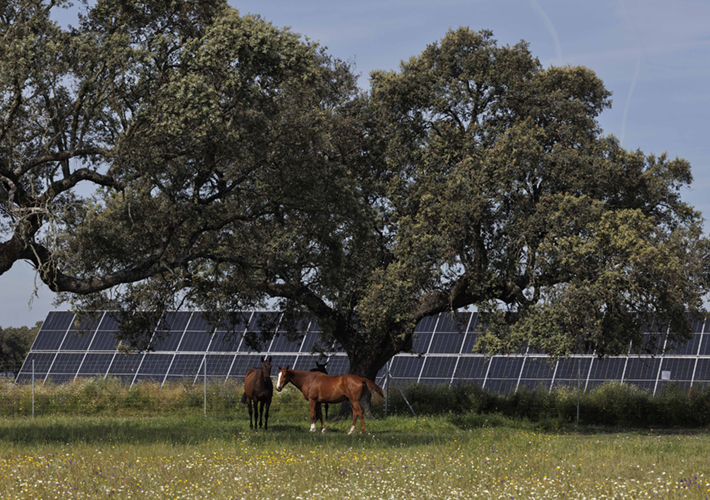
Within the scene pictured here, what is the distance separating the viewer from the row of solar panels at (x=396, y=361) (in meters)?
31.2

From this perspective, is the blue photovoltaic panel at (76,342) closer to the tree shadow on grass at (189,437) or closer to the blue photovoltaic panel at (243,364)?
the blue photovoltaic panel at (243,364)

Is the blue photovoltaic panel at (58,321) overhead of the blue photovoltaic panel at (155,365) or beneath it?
overhead

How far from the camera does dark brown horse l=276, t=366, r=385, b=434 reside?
64.1ft

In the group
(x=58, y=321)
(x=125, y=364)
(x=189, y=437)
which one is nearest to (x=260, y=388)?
(x=189, y=437)

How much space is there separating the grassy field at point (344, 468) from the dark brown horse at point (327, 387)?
2.67 metres

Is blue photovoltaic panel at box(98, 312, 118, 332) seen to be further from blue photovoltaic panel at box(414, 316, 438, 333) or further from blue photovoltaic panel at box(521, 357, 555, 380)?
blue photovoltaic panel at box(521, 357, 555, 380)

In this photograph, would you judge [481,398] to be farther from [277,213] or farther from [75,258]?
[75,258]

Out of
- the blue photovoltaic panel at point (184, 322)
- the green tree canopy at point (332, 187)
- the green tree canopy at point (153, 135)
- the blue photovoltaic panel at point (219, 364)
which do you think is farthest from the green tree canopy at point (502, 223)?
the blue photovoltaic panel at point (184, 322)

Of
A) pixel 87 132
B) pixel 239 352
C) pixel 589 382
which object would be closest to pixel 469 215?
pixel 87 132

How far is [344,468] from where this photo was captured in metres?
11.6

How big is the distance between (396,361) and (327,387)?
14.7 m

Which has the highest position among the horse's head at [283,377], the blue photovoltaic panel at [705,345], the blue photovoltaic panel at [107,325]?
the blue photovoltaic panel at [705,345]

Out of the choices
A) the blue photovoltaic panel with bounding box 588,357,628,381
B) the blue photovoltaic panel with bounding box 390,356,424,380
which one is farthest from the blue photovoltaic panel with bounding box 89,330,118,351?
the blue photovoltaic panel with bounding box 588,357,628,381

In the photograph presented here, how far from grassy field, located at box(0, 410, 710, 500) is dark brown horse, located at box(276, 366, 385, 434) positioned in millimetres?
2670
